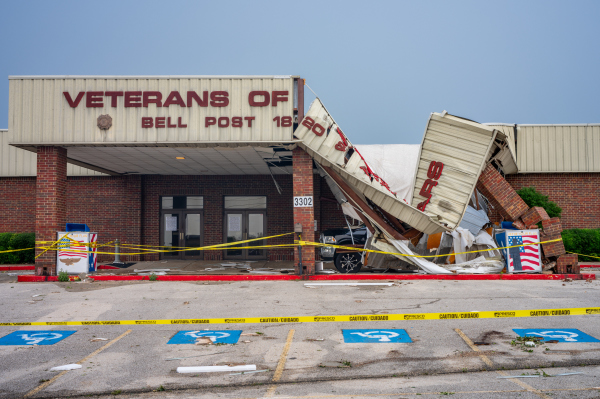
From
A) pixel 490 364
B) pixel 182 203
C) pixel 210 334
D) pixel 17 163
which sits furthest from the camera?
pixel 182 203

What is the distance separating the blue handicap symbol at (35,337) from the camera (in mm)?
6941


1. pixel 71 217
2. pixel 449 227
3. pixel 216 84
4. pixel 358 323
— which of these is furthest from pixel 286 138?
pixel 71 217

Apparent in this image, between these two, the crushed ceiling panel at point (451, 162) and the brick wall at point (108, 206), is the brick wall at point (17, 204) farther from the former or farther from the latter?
the crushed ceiling panel at point (451, 162)

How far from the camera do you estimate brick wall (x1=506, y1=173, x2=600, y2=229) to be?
1977 cm

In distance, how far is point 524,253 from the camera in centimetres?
1384

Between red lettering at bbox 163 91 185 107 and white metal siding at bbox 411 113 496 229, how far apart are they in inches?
294

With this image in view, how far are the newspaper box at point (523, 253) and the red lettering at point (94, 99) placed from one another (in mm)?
12919

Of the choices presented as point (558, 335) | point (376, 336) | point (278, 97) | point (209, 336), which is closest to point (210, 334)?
point (209, 336)

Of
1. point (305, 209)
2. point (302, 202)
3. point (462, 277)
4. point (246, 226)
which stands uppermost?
point (302, 202)

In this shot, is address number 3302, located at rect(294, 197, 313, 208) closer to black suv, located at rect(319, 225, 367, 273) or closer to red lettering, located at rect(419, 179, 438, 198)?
black suv, located at rect(319, 225, 367, 273)

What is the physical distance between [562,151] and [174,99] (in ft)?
53.3

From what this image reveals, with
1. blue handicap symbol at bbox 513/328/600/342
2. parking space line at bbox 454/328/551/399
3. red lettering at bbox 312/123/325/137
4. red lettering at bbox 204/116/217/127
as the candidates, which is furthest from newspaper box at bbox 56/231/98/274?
blue handicap symbol at bbox 513/328/600/342

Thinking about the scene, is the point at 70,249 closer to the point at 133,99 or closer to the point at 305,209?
the point at 133,99

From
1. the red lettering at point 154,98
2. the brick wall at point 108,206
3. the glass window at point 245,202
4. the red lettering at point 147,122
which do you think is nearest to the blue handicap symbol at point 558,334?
the red lettering at point 147,122
